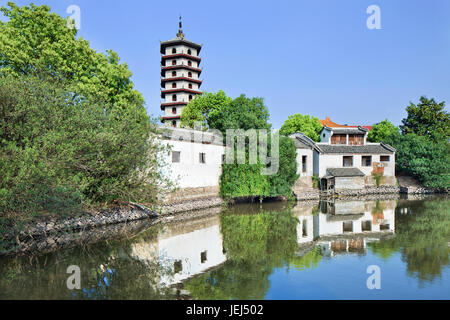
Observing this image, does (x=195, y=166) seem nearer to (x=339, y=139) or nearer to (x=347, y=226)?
(x=347, y=226)

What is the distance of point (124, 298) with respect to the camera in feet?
20.5

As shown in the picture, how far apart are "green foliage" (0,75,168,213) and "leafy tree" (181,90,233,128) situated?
14815mm

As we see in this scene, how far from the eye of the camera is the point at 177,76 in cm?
3638

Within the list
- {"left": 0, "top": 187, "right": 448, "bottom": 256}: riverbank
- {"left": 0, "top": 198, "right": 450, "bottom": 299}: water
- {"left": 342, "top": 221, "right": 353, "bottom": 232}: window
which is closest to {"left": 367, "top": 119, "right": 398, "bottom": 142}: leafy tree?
{"left": 0, "top": 198, "right": 450, "bottom": 299}: water

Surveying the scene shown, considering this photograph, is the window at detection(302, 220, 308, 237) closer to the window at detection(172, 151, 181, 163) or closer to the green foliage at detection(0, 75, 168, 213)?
the green foliage at detection(0, 75, 168, 213)

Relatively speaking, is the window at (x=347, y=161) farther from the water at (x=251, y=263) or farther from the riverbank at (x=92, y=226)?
the riverbank at (x=92, y=226)

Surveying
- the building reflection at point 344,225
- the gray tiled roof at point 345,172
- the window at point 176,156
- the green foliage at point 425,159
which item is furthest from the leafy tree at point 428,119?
the window at point 176,156

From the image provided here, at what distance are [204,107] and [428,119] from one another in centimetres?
2499

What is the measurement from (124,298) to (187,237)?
5445mm

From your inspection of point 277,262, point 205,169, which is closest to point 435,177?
point 205,169

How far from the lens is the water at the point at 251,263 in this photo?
21.8 feet

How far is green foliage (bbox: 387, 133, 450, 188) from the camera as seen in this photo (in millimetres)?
25500
